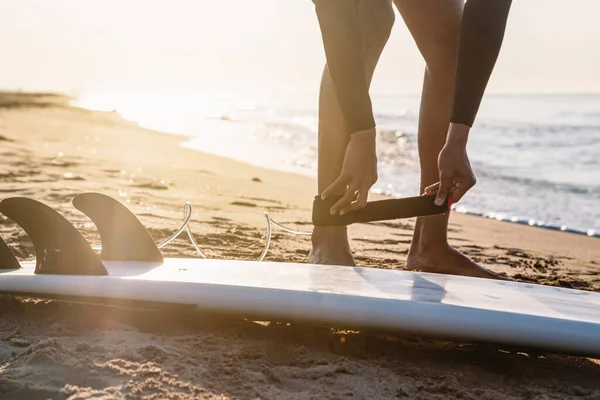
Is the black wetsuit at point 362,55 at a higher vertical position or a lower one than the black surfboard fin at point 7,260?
higher

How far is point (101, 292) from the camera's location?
1.93m

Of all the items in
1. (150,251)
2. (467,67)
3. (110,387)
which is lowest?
(110,387)

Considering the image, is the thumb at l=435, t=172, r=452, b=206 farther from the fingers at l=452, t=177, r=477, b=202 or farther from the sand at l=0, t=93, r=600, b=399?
the sand at l=0, t=93, r=600, b=399

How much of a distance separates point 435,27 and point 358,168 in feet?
2.82

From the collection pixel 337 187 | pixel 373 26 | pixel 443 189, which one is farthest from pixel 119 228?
pixel 373 26

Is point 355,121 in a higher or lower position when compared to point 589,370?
higher

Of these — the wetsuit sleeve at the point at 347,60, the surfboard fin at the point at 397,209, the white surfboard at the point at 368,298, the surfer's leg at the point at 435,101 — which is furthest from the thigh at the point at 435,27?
the white surfboard at the point at 368,298

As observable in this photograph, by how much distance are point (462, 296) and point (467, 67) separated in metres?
0.70

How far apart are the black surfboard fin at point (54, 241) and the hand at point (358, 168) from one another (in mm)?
744

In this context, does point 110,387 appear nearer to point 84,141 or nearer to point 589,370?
point 589,370

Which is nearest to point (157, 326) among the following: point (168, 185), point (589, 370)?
point (589, 370)

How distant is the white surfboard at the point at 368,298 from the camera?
171 cm

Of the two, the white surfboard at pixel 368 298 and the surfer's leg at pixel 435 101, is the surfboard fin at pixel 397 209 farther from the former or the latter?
the surfer's leg at pixel 435 101

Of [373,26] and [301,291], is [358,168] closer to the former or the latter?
[301,291]
